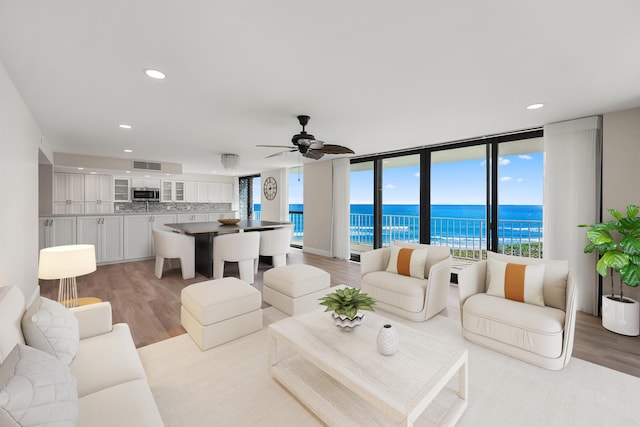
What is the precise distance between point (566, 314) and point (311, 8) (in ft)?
9.28

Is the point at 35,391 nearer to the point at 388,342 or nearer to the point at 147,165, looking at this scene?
the point at 388,342

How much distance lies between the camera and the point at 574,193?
131 inches

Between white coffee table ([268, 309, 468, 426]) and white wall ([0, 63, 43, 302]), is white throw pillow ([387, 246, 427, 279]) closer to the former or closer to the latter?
white coffee table ([268, 309, 468, 426])

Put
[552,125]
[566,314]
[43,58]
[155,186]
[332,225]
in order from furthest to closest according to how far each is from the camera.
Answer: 1. [155,186]
2. [332,225]
3. [552,125]
4. [566,314]
5. [43,58]

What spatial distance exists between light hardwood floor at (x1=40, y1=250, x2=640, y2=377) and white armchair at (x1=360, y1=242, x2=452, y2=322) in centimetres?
38

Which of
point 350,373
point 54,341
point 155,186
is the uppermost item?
point 155,186

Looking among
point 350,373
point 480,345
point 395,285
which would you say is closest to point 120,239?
point 395,285

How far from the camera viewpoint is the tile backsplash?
7.82 m

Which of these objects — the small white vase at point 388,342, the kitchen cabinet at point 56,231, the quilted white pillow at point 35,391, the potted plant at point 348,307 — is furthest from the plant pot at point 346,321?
the kitchen cabinet at point 56,231

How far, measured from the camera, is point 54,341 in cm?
146

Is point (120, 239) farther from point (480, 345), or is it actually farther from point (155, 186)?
point (480, 345)

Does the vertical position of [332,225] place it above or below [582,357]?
above


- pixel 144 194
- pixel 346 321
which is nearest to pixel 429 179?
pixel 346 321

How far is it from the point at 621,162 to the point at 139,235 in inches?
316
